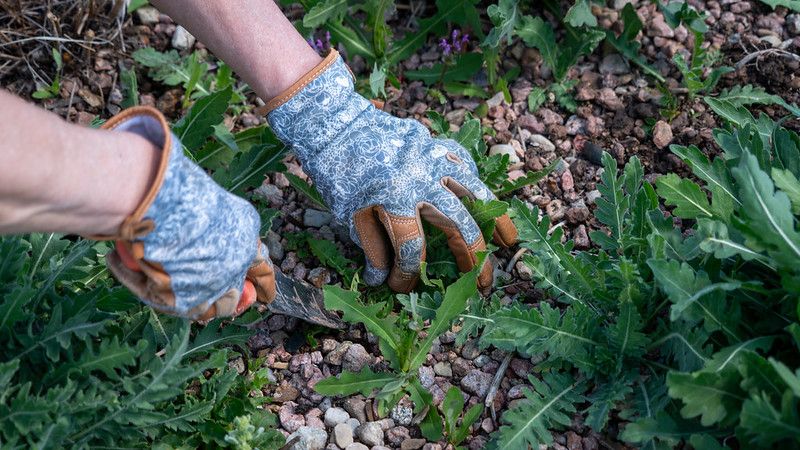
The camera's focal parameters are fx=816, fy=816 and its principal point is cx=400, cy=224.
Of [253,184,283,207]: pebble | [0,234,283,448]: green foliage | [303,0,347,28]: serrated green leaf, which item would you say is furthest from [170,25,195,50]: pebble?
[0,234,283,448]: green foliage

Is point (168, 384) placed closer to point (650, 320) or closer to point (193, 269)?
point (193, 269)

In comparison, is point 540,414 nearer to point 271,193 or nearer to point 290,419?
point 290,419

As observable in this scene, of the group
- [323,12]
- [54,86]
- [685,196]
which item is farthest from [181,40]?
[685,196]

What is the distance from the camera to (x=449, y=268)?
9.17 ft

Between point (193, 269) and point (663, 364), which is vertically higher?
point (193, 269)

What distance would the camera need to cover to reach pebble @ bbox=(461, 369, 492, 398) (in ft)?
8.61

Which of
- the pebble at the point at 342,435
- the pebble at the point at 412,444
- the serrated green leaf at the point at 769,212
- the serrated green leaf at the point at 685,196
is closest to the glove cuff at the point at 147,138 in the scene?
the pebble at the point at 342,435

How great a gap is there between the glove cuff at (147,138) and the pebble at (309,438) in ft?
3.21

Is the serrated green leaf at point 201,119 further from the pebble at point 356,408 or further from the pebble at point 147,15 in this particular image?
the pebble at point 356,408

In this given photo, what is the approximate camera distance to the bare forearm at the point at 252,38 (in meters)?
2.54

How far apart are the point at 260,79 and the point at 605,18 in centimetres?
160

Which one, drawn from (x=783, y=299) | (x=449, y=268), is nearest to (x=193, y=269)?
(x=449, y=268)

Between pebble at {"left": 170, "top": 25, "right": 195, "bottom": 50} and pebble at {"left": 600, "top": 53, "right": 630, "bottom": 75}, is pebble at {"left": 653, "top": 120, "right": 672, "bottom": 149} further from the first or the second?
pebble at {"left": 170, "top": 25, "right": 195, "bottom": 50}

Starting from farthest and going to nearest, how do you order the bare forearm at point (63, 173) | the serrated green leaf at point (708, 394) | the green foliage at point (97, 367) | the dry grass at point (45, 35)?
the dry grass at point (45, 35) → the green foliage at point (97, 367) → the serrated green leaf at point (708, 394) → the bare forearm at point (63, 173)
